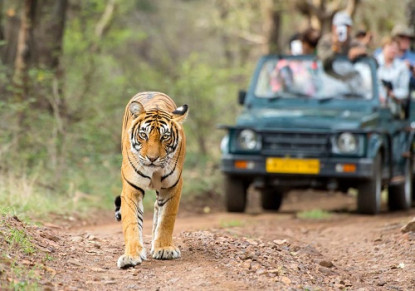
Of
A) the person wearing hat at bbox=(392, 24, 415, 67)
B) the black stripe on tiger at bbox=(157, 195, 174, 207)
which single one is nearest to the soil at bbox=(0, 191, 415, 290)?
the black stripe on tiger at bbox=(157, 195, 174, 207)

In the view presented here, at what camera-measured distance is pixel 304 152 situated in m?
10.7

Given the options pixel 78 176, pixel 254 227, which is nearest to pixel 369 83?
pixel 254 227

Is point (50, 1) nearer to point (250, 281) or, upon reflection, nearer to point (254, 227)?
point (254, 227)

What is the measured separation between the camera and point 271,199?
12.8 m

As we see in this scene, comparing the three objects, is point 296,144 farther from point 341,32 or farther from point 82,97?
point 82,97

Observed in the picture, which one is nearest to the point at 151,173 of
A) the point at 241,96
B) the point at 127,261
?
the point at 127,261

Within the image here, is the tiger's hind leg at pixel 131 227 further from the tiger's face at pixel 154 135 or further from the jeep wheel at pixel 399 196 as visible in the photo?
the jeep wheel at pixel 399 196

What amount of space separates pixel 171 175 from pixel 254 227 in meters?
2.99

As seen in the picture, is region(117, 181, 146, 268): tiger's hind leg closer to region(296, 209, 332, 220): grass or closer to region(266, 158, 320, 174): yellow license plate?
region(266, 158, 320, 174): yellow license plate

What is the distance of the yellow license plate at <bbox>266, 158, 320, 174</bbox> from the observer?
10.7m

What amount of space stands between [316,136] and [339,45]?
2.01 metres

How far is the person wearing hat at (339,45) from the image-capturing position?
11.8 metres

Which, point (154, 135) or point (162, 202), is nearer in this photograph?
point (154, 135)

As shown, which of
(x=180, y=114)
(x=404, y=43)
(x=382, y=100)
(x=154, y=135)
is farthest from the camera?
(x=404, y=43)
